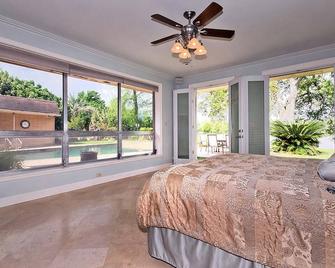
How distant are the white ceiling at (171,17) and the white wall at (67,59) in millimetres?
175

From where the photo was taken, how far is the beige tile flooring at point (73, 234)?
1.56m

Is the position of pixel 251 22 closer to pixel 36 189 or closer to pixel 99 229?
pixel 99 229

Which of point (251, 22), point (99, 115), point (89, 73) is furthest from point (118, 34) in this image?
point (251, 22)

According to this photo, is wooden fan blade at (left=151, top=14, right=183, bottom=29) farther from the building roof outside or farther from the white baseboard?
the white baseboard

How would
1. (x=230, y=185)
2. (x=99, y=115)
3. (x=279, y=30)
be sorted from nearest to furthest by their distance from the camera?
(x=230, y=185)
(x=279, y=30)
(x=99, y=115)

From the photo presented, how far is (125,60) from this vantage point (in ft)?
13.6

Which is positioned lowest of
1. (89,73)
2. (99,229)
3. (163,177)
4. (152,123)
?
(99,229)

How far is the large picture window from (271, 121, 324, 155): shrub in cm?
451

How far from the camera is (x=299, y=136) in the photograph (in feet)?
20.6

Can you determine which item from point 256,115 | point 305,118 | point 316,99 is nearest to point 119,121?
point 256,115

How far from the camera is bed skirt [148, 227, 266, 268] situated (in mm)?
1229

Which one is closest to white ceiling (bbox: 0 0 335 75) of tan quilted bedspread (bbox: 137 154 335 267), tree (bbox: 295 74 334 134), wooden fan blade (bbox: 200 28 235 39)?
wooden fan blade (bbox: 200 28 235 39)

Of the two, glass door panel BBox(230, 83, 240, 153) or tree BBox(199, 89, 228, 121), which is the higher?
tree BBox(199, 89, 228, 121)

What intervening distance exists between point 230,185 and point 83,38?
10.4ft
